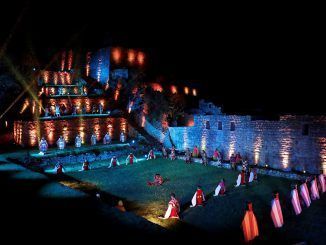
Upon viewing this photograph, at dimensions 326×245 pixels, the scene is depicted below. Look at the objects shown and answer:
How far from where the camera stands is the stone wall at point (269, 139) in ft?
65.0

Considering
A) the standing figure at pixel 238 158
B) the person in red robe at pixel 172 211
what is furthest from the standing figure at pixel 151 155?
the person in red robe at pixel 172 211

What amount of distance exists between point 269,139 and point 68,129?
57.2 ft

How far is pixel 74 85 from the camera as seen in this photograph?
37.6m

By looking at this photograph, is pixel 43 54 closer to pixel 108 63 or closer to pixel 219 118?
pixel 108 63

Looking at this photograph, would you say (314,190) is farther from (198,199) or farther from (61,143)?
(61,143)

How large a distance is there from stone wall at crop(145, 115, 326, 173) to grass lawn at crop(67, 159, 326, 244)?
2307 millimetres

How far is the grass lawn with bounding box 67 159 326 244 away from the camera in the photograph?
12.6 metres

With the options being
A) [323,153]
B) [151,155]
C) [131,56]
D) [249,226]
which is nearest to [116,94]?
[131,56]

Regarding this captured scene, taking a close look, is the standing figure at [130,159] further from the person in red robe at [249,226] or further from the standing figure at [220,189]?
the person in red robe at [249,226]

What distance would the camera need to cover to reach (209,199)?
1593 cm

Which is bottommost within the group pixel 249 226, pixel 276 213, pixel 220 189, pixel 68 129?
pixel 249 226

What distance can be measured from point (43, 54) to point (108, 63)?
10281 mm

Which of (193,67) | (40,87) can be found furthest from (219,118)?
(193,67)

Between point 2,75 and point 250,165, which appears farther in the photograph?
point 2,75
